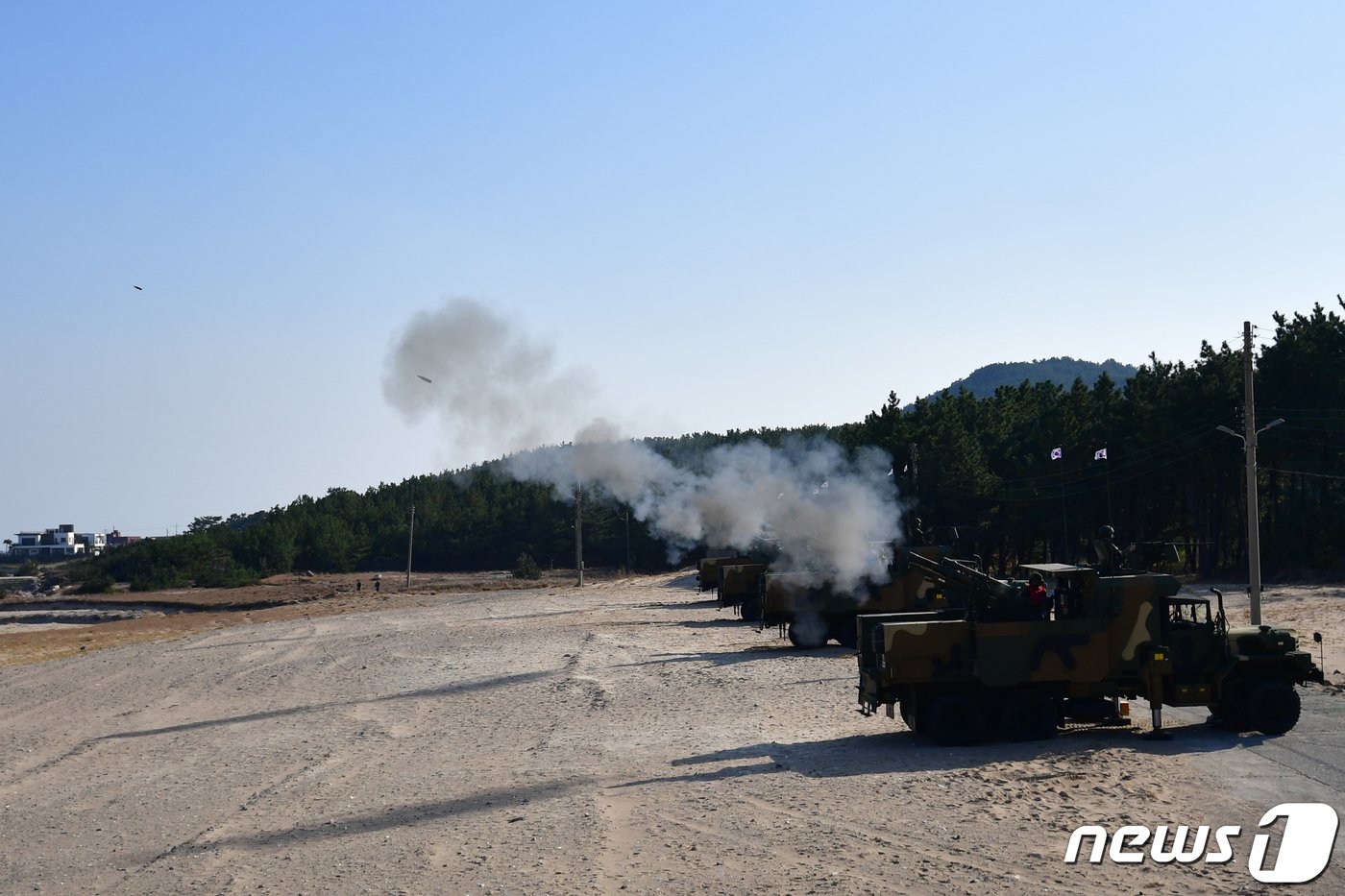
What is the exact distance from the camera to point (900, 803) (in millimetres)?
15430

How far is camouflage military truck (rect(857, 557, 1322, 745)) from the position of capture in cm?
1947

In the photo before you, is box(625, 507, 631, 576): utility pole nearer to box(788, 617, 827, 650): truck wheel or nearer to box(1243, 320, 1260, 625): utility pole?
box(788, 617, 827, 650): truck wheel

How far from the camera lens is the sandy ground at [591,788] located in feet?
42.2

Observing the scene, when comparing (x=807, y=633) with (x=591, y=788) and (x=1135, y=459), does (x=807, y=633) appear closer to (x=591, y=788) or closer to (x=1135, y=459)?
(x=591, y=788)

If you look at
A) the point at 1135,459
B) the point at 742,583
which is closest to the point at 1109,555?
the point at 742,583

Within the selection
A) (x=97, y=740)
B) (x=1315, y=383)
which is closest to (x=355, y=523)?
(x=1315, y=383)

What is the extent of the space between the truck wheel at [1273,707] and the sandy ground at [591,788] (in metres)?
0.27

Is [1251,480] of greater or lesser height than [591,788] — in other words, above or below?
above

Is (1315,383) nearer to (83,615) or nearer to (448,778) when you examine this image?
(448,778)

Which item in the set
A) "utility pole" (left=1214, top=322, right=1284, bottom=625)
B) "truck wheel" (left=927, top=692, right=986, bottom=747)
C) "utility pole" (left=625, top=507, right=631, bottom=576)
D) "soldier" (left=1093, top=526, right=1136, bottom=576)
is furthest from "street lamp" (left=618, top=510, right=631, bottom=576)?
"truck wheel" (left=927, top=692, right=986, bottom=747)

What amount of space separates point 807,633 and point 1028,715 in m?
17.2

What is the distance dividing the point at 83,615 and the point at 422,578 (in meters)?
30.5

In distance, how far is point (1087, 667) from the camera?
19.7 metres

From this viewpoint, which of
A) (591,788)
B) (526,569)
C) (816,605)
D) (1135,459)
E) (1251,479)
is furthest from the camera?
(526,569)
